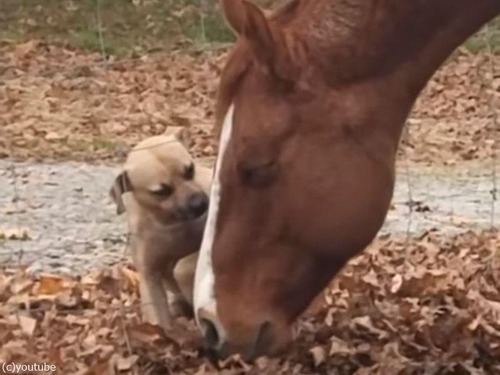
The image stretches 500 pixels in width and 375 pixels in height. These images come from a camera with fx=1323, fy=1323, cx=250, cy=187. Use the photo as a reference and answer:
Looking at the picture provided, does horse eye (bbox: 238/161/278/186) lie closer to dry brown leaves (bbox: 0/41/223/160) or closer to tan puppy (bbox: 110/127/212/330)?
tan puppy (bbox: 110/127/212/330)

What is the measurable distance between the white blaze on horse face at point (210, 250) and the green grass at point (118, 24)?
1086cm

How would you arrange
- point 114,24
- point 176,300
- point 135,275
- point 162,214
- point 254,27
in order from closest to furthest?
point 254,27
point 162,214
point 176,300
point 135,275
point 114,24

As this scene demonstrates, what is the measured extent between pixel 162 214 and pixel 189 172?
6.2 inches

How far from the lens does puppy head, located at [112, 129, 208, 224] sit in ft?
13.1

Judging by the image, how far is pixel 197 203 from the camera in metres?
3.95

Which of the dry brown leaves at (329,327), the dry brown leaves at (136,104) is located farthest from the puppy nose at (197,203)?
the dry brown leaves at (136,104)

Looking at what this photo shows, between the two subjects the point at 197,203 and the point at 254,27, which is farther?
the point at 197,203

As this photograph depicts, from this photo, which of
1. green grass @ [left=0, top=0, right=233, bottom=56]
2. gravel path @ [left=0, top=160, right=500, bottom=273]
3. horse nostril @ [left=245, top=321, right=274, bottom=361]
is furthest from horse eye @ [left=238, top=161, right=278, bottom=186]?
green grass @ [left=0, top=0, right=233, bottom=56]

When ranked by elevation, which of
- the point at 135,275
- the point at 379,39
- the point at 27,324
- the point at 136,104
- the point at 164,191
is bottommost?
the point at 136,104

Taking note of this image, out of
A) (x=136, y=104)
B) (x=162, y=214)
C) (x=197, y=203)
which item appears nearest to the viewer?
(x=197, y=203)

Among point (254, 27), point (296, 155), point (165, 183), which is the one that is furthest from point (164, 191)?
point (254, 27)

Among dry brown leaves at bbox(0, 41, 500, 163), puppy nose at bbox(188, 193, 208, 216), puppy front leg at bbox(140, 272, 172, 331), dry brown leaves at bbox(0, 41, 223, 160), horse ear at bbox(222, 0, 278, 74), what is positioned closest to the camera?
horse ear at bbox(222, 0, 278, 74)

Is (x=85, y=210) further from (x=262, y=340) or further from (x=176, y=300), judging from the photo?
(x=262, y=340)

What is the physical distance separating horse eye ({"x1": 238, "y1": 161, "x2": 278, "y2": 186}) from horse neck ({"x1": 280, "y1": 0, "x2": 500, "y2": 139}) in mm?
261
